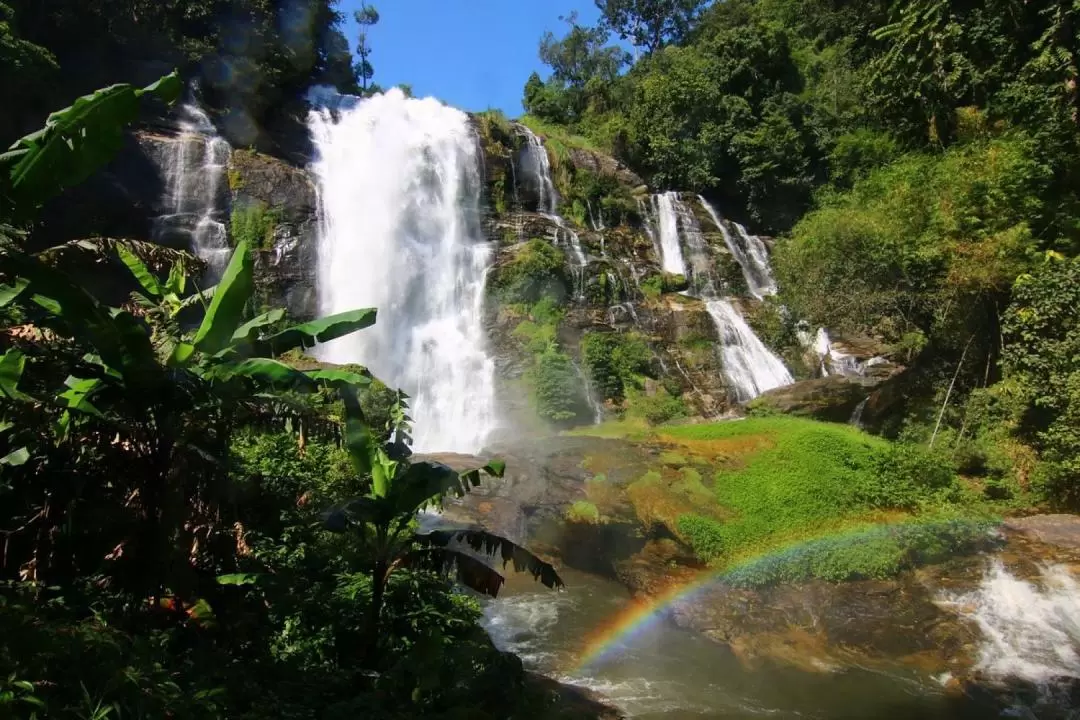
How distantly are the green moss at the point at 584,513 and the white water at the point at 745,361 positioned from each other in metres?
9.77

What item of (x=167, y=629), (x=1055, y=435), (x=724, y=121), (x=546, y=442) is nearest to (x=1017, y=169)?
(x=1055, y=435)

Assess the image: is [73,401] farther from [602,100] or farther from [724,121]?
[602,100]

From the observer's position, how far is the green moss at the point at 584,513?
39.8 ft

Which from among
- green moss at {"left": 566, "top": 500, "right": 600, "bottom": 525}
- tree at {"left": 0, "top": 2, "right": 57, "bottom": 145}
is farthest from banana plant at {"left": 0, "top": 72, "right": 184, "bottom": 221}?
tree at {"left": 0, "top": 2, "right": 57, "bottom": 145}

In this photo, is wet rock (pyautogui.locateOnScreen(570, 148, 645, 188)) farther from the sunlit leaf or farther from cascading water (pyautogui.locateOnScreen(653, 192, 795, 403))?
the sunlit leaf

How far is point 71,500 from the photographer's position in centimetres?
465

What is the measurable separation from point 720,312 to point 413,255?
1043cm

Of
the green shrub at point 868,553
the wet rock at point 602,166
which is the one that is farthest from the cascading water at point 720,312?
the green shrub at point 868,553

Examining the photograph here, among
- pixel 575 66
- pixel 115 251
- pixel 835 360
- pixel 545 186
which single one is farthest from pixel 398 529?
pixel 575 66

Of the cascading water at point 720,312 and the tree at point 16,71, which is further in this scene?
the cascading water at point 720,312

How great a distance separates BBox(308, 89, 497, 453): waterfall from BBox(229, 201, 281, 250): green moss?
1.57 m

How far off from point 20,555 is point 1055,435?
56.4 feet

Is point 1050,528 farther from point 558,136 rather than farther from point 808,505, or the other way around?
point 558,136

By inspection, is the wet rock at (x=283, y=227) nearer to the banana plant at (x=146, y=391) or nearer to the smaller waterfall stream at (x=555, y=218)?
the smaller waterfall stream at (x=555, y=218)
